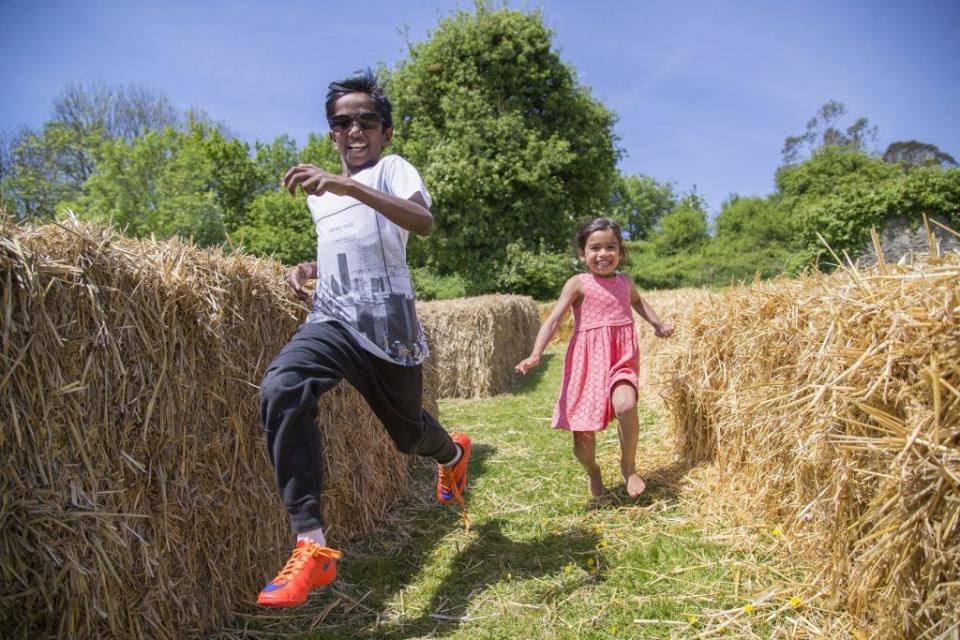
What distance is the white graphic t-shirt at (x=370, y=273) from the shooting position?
8.72 ft

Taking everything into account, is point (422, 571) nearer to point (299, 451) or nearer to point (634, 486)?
point (299, 451)

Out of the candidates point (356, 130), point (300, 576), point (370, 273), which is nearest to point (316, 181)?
point (370, 273)

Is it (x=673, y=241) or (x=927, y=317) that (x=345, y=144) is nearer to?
(x=927, y=317)

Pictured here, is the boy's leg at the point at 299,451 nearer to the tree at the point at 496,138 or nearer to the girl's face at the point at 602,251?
the girl's face at the point at 602,251

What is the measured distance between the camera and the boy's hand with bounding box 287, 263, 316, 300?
323cm

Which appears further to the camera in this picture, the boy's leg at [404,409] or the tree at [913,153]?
A: the tree at [913,153]

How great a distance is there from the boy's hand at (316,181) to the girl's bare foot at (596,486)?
2.79m

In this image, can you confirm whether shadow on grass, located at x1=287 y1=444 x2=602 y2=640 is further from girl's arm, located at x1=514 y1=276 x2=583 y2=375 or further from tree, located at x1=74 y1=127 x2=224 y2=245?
tree, located at x1=74 y1=127 x2=224 y2=245

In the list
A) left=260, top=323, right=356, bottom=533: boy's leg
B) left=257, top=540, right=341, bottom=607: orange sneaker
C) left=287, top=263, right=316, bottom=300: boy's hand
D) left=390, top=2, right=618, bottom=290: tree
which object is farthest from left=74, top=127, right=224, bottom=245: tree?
left=257, top=540, right=341, bottom=607: orange sneaker

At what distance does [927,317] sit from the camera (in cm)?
184

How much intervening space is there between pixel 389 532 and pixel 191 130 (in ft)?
151

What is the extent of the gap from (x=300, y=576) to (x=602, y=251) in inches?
115

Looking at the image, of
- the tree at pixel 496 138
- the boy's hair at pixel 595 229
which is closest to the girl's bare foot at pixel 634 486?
the boy's hair at pixel 595 229

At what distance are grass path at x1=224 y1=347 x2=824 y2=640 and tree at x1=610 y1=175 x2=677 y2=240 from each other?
6552 centimetres
